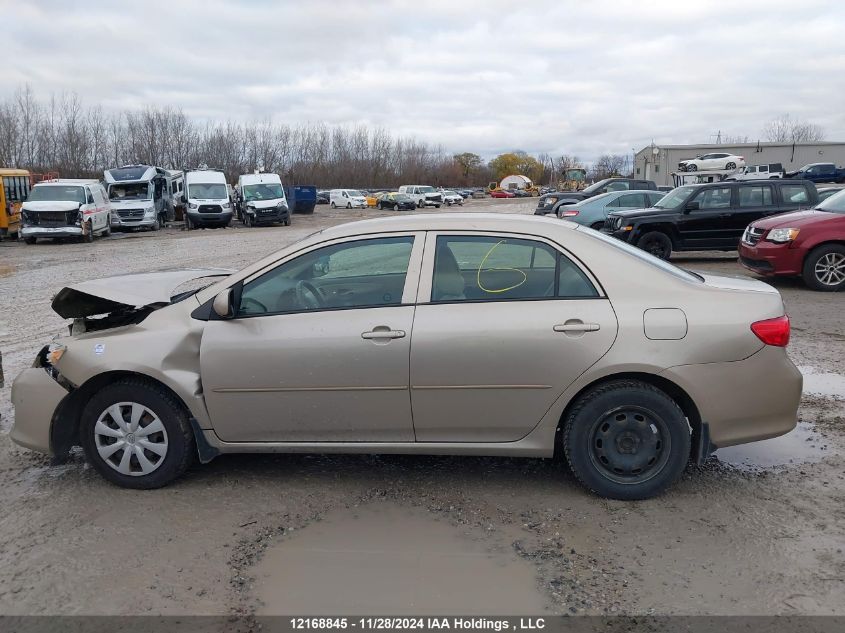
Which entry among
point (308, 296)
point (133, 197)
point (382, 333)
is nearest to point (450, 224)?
point (382, 333)

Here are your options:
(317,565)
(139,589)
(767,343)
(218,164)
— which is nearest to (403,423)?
(317,565)

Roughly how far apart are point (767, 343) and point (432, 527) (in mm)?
2066

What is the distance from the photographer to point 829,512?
3840 mm

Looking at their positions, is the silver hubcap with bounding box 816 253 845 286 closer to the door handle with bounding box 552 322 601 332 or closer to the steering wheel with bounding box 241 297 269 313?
the door handle with bounding box 552 322 601 332

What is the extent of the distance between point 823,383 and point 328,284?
4.59m

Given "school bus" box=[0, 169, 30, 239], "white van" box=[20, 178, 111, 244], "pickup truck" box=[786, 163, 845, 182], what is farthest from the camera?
"pickup truck" box=[786, 163, 845, 182]

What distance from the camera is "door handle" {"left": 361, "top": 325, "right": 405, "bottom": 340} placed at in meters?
3.91

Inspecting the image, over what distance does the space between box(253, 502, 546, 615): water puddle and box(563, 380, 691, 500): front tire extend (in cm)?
80

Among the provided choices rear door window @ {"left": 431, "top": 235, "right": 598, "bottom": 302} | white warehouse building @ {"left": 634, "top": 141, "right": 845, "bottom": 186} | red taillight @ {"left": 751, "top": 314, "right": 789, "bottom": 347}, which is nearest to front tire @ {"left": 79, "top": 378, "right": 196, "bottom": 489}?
rear door window @ {"left": 431, "top": 235, "right": 598, "bottom": 302}

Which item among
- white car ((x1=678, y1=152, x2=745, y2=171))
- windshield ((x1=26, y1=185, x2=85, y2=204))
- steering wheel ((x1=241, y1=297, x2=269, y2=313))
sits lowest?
steering wheel ((x1=241, y1=297, x2=269, y2=313))

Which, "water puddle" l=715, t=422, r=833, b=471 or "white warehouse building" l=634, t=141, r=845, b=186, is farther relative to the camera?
"white warehouse building" l=634, t=141, r=845, b=186

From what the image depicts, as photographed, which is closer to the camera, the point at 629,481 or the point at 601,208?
the point at 629,481

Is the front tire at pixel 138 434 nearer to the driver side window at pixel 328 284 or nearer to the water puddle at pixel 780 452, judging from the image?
the driver side window at pixel 328 284

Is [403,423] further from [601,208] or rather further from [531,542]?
[601,208]
